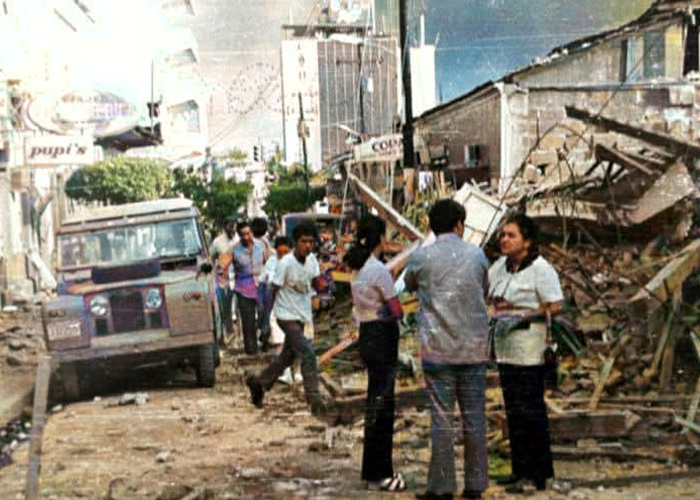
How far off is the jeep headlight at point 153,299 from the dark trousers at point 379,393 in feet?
3.72

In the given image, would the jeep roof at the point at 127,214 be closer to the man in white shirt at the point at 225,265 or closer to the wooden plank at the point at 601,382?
the man in white shirt at the point at 225,265

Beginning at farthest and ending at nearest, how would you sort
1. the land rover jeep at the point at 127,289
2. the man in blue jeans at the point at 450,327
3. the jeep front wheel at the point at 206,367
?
1. the jeep front wheel at the point at 206,367
2. the land rover jeep at the point at 127,289
3. the man in blue jeans at the point at 450,327

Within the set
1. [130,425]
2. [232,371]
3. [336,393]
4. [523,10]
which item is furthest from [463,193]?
[130,425]

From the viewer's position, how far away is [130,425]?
388cm

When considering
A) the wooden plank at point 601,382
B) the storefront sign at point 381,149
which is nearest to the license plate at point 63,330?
the storefront sign at point 381,149

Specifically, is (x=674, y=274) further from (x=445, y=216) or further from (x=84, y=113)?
(x=84, y=113)

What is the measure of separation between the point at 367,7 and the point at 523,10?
75cm

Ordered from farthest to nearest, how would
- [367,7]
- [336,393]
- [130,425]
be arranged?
1. [336,393]
2. [130,425]
3. [367,7]

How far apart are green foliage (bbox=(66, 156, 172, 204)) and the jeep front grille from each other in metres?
0.47

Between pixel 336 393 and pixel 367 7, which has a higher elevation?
pixel 367 7

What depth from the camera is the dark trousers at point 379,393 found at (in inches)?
132

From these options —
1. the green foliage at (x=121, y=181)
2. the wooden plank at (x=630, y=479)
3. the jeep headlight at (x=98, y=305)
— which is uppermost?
the green foliage at (x=121, y=181)

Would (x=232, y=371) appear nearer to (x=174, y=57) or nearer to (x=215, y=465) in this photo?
(x=215, y=465)

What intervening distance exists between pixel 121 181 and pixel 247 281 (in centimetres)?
84
